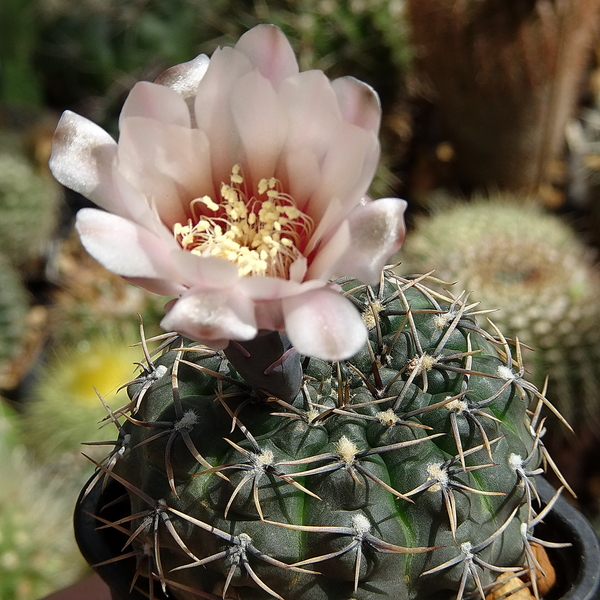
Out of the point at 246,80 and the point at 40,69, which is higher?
the point at 246,80

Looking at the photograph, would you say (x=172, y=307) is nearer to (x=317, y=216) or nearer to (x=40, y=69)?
(x=317, y=216)

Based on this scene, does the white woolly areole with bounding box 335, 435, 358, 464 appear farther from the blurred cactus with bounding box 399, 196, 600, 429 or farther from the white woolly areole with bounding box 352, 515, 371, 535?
the blurred cactus with bounding box 399, 196, 600, 429

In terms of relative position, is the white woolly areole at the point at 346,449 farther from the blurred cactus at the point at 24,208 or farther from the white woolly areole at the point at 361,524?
the blurred cactus at the point at 24,208

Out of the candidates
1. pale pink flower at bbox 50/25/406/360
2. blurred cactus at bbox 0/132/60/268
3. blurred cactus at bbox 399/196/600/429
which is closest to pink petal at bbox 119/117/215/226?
pale pink flower at bbox 50/25/406/360

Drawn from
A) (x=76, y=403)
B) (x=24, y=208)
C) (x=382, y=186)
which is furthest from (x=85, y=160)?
(x=24, y=208)

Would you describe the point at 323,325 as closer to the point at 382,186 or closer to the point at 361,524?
the point at 361,524

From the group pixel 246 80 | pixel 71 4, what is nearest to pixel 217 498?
pixel 246 80

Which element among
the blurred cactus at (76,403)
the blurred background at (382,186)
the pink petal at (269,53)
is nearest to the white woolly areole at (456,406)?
the pink petal at (269,53)
